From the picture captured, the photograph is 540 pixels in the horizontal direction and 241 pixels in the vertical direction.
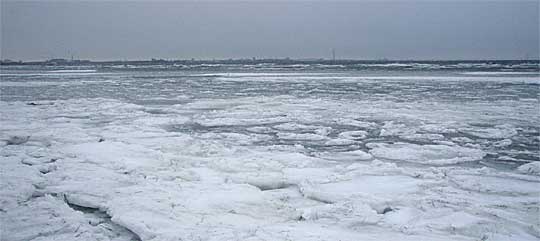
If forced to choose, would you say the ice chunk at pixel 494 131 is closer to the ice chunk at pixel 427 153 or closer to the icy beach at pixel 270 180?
the icy beach at pixel 270 180

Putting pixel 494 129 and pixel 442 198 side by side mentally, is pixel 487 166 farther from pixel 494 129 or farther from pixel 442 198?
pixel 494 129

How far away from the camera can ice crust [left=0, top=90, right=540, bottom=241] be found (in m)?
3.25

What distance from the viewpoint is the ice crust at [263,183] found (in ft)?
10.7

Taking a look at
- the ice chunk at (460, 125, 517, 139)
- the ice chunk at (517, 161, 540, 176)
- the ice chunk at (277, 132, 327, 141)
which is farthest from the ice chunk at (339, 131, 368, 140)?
the ice chunk at (517, 161, 540, 176)

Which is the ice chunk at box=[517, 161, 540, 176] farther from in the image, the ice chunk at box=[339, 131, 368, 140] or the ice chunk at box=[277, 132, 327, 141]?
the ice chunk at box=[277, 132, 327, 141]

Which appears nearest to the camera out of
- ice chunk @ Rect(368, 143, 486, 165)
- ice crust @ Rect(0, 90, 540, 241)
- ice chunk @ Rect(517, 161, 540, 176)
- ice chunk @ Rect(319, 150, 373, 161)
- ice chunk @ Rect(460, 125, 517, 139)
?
ice crust @ Rect(0, 90, 540, 241)

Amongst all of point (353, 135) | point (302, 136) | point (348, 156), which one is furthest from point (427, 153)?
point (302, 136)

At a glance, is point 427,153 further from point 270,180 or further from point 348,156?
point 270,180

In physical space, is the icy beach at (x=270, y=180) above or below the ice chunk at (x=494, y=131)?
above

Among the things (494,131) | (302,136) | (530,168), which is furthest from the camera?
(494,131)

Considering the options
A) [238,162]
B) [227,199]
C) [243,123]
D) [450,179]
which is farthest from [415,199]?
[243,123]

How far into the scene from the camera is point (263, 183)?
4.54 meters

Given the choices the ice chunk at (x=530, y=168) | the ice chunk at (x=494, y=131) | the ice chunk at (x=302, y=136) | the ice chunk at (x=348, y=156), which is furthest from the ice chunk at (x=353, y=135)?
the ice chunk at (x=530, y=168)

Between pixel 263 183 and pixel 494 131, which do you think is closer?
pixel 263 183
